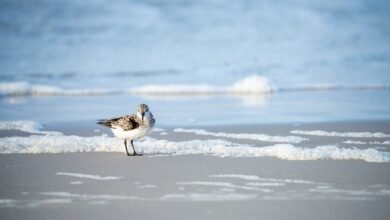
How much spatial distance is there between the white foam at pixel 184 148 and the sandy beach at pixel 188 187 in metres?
0.13

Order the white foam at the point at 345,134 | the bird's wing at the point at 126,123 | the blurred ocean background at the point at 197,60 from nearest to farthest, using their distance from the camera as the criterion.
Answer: the bird's wing at the point at 126,123 < the white foam at the point at 345,134 < the blurred ocean background at the point at 197,60

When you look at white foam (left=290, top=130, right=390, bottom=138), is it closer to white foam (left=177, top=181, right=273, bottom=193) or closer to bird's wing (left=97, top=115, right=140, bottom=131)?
bird's wing (left=97, top=115, right=140, bottom=131)

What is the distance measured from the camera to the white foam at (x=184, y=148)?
7.14 metres

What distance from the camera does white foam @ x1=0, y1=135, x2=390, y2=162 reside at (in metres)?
7.14

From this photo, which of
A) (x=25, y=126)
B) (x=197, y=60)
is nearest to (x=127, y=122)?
(x=25, y=126)

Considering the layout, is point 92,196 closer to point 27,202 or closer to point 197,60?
point 27,202

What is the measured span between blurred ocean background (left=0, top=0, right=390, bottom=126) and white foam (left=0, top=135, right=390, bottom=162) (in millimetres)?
2076

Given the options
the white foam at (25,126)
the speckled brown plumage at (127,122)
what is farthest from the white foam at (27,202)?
the white foam at (25,126)

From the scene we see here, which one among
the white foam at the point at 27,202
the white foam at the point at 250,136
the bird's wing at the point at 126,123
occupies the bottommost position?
the white foam at the point at 27,202

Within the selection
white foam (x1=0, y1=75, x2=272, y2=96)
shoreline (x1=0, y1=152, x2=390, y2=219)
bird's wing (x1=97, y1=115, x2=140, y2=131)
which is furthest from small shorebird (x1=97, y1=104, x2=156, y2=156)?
white foam (x1=0, y1=75, x2=272, y2=96)

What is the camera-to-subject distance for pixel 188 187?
596 centimetres

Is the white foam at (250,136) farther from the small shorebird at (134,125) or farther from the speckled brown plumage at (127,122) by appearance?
the speckled brown plumage at (127,122)

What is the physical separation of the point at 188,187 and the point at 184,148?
2.07 meters

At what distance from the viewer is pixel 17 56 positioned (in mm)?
19156
